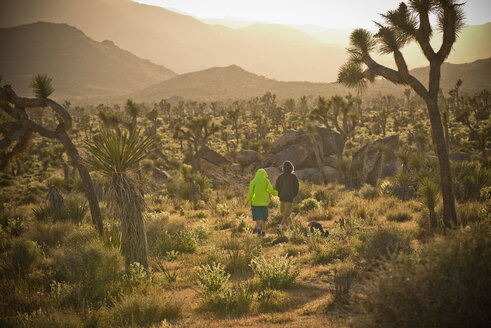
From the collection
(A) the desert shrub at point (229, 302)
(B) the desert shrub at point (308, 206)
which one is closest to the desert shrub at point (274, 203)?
(B) the desert shrub at point (308, 206)

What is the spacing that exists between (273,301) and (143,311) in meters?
1.90

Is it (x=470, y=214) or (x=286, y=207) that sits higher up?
(x=286, y=207)

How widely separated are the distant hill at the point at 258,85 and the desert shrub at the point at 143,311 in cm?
8333

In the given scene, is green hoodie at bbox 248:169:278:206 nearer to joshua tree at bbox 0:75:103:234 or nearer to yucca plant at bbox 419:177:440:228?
yucca plant at bbox 419:177:440:228

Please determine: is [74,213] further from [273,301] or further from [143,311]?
[273,301]

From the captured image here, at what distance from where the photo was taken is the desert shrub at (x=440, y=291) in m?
2.77

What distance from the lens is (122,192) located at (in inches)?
244

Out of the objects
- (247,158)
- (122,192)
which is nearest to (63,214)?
(122,192)

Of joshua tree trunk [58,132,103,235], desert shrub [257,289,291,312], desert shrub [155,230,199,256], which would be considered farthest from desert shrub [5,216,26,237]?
desert shrub [257,289,291,312]

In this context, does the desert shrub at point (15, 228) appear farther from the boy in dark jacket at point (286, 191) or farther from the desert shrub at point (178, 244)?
the boy in dark jacket at point (286, 191)

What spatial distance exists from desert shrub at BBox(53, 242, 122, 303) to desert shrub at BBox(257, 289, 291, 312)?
2.41m

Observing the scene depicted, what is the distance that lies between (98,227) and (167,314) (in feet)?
16.5

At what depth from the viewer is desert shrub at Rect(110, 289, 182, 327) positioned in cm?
437

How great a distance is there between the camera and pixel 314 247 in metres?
7.43
